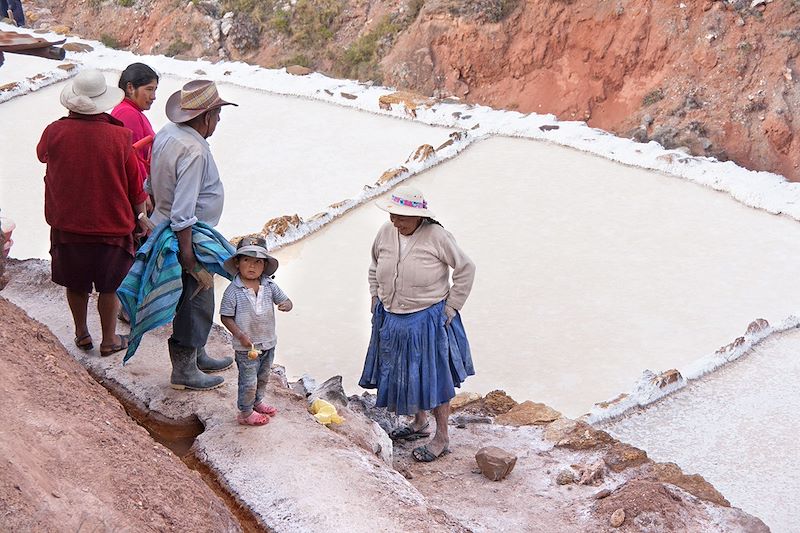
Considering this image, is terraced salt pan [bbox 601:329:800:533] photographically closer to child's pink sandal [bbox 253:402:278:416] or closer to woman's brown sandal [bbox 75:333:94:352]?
child's pink sandal [bbox 253:402:278:416]

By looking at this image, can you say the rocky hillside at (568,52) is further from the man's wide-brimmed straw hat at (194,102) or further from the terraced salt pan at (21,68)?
the man's wide-brimmed straw hat at (194,102)

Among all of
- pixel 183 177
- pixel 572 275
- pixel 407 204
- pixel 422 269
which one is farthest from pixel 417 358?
pixel 572 275

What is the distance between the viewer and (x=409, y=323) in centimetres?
441

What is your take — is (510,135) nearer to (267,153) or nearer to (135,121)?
(267,153)

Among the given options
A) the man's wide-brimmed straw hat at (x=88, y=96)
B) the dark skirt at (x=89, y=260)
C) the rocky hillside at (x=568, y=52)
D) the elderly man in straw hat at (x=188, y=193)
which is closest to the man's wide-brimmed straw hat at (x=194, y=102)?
the elderly man in straw hat at (x=188, y=193)

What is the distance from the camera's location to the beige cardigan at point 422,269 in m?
4.33

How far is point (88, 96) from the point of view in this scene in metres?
4.23

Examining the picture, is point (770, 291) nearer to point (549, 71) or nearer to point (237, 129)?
point (237, 129)

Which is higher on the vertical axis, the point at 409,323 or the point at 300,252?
the point at 409,323

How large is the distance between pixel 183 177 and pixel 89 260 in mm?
750

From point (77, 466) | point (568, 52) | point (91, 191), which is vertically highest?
point (91, 191)

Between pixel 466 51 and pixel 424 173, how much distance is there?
4214mm

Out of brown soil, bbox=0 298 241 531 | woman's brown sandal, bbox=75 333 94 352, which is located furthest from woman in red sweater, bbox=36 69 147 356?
brown soil, bbox=0 298 241 531

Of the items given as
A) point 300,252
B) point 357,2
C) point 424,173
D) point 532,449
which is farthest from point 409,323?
point 357,2
